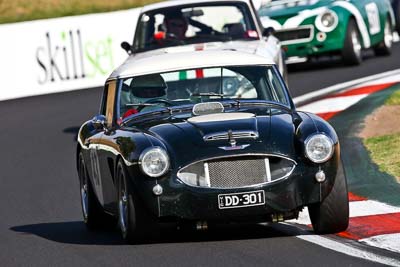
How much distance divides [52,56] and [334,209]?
16.3 m

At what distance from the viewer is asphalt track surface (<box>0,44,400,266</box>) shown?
8.27m

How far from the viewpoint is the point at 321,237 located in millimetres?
8844

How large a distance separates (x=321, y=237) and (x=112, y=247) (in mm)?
1405

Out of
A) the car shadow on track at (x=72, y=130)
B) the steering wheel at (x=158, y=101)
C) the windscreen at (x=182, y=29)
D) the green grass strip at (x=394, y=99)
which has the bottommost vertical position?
the car shadow on track at (x=72, y=130)

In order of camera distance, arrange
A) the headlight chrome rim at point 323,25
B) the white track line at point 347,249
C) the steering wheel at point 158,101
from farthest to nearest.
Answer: the headlight chrome rim at point 323,25
the steering wheel at point 158,101
the white track line at point 347,249

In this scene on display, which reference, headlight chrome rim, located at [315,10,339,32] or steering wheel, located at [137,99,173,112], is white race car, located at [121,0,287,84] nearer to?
headlight chrome rim, located at [315,10,339,32]

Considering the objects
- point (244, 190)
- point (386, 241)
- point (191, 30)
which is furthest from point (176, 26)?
point (386, 241)

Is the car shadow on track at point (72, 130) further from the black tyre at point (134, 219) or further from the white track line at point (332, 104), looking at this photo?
the black tyre at point (134, 219)

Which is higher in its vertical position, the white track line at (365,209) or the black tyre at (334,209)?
the black tyre at (334,209)

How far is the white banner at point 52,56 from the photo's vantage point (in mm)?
24359

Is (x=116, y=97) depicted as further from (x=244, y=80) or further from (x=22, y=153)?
(x=22, y=153)

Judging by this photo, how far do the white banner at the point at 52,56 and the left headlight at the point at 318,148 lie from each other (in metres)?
16.0

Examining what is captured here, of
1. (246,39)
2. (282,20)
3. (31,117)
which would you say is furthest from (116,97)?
(282,20)

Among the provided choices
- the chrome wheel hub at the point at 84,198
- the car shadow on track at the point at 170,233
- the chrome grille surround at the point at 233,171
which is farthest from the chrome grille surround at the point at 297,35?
the chrome grille surround at the point at 233,171
